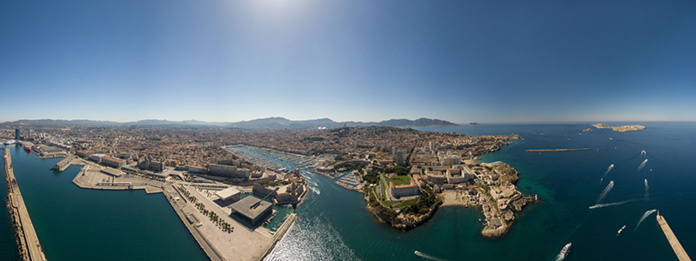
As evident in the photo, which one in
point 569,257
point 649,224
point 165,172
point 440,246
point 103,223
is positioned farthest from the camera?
point 165,172

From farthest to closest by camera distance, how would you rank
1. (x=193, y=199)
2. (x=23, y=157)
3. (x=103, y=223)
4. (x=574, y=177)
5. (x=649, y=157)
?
(x=23, y=157) → (x=649, y=157) → (x=574, y=177) → (x=193, y=199) → (x=103, y=223)

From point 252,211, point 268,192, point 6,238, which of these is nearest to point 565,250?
point 252,211

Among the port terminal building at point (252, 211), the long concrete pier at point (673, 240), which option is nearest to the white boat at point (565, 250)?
the long concrete pier at point (673, 240)

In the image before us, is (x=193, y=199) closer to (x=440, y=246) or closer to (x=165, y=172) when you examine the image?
(x=165, y=172)

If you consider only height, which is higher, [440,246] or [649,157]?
[649,157]

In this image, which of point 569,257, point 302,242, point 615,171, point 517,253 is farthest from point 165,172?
point 615,171

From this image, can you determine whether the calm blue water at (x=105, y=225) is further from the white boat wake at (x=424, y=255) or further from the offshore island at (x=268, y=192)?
the white boat wake at (x=424, y=255)
